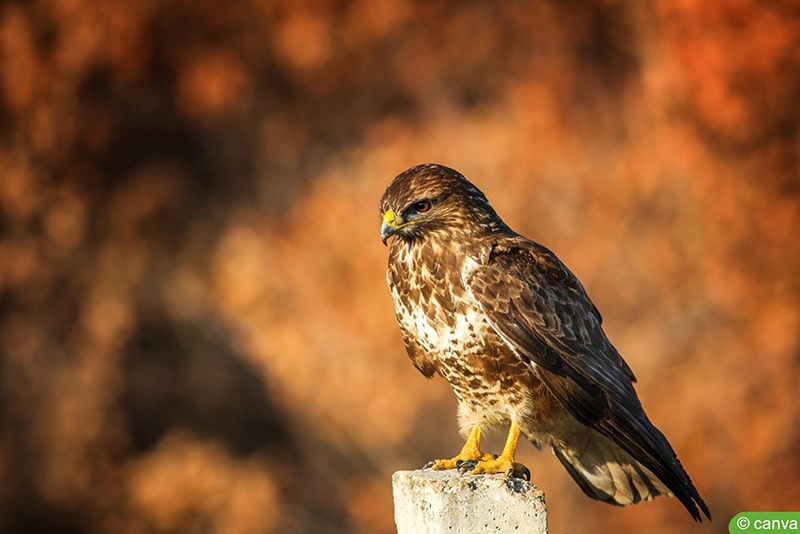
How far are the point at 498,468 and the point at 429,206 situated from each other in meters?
1.08

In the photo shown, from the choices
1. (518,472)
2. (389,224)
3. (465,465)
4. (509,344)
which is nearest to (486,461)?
(465,465)

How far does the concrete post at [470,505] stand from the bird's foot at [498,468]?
0.25m

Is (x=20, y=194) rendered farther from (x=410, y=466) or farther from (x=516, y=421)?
(x=516, y=421)

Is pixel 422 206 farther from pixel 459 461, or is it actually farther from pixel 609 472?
pixel 609 472

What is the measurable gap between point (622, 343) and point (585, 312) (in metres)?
7.04

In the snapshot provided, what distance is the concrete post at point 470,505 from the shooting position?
4.03 meters

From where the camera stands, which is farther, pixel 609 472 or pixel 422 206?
pixel 609 472

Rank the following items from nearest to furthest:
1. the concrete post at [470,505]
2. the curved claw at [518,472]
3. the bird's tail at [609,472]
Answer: the concrete post at [470,505], the curved claw at [518,472], the bird's tail at [609,472]

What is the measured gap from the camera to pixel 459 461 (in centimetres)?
469

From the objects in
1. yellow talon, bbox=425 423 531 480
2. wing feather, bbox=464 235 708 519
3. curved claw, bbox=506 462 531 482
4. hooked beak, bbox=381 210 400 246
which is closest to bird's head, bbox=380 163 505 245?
hooked beak, bbox=381 210 400 246

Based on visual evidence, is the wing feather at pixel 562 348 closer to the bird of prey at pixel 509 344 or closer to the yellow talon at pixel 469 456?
the bird of prey at pixel 509 344

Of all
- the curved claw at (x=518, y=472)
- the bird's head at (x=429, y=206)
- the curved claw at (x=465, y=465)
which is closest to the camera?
the curved claw at (x=518, y=472)

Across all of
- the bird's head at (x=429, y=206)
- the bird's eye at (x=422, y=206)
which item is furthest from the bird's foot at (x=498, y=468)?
the bird's eye at (x=422, y=206)

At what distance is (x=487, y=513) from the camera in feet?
13.4
